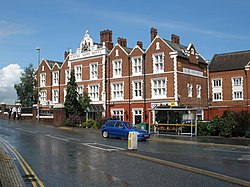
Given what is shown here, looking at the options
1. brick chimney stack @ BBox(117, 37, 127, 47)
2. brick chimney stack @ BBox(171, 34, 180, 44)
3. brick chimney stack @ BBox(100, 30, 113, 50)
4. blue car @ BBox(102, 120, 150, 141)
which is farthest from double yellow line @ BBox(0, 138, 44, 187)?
brick chimney stack @ BBox(100, 30, 113, 50)

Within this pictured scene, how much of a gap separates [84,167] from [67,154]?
167 inches

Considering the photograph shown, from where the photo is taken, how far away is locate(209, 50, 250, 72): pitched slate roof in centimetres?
4762

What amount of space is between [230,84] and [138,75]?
1473 cm

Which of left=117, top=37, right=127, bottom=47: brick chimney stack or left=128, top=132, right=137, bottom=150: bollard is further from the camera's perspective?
left=117, top=37, right=127, bottom=47: brick chimney stack

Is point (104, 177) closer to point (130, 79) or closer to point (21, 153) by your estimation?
point (21, 153)

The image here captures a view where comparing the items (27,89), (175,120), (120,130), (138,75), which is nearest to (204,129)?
(175,120)

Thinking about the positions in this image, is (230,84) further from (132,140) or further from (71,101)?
(132,140)

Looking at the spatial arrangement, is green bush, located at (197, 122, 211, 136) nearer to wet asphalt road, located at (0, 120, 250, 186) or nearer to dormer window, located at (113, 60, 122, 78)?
wet asphalt road, located at (0, 120, 250, 186)

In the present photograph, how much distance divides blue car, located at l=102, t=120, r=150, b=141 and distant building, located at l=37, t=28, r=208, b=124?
8540 millimetres

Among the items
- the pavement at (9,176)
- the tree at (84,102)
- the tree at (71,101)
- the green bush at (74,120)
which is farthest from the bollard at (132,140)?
the tree at (84,102)

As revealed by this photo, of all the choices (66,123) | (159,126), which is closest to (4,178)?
(159,126)

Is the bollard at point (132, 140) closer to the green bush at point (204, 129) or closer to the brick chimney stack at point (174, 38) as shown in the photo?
the green bush at point (204, 129)

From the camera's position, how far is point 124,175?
36.6 ft

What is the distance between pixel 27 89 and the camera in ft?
195
